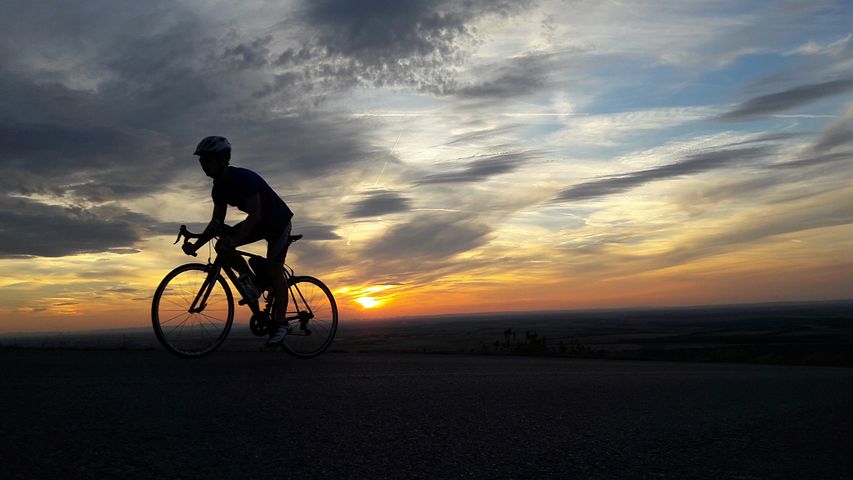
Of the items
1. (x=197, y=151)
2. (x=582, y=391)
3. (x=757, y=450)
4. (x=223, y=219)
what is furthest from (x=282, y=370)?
(x=757, y=450)

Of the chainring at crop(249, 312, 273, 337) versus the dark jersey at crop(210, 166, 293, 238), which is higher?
the dark jersey at crop(210, 166, 293, 238)

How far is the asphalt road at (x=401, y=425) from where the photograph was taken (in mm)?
3238

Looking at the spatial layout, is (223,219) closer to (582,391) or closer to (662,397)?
(582,391)

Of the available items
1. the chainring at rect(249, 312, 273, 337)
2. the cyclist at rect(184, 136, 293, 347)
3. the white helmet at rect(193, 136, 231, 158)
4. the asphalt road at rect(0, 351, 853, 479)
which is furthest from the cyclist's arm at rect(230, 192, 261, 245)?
the asphalt road at rect(0, 351, 853, 479)

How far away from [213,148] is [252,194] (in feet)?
2.31

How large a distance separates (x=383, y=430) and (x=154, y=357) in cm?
552

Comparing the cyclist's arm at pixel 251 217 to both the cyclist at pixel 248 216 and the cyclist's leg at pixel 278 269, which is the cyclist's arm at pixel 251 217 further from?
the cyclist's leg at pixel 278 269

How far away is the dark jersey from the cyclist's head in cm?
26

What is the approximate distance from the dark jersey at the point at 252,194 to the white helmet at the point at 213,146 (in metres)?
0.29

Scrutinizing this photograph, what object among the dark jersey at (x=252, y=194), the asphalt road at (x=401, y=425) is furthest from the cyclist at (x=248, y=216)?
the asphalt road at (x=401, y=425)

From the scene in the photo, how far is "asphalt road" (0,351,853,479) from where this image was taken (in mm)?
3238

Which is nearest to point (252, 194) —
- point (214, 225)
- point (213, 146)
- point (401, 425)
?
point (214, 225)

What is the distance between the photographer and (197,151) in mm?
7441

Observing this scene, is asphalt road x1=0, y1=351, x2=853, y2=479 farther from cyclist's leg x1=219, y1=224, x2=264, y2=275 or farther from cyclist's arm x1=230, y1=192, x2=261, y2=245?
cyclist's arm x1=230, y1=192, x2=261, y2=245
